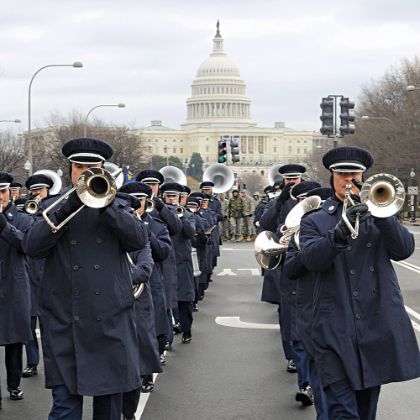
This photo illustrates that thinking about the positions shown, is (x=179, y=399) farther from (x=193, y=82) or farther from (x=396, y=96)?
(x=193, y=82)

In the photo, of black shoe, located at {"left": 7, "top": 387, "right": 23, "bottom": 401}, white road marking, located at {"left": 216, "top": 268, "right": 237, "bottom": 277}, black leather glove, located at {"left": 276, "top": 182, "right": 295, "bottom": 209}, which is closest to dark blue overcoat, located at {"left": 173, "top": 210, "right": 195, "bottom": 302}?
black leather glove, located at {"left": 276, "top": 182, "right": 295, "bottom": 209}

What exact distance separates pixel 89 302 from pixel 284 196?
4.85 meters

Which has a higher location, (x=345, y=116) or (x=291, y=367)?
(x=345, y=116)

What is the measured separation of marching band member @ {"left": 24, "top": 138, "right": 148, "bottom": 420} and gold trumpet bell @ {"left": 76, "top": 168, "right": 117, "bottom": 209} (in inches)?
12.0

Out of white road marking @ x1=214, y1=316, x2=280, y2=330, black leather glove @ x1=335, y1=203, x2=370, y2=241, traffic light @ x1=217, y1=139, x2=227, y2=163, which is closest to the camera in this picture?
black leather glove @ x1=335, y1=203, x2=370, y2=241

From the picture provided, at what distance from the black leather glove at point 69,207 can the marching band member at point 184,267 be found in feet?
21.3

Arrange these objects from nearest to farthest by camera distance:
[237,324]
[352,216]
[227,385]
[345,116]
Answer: [352,216], [227,385], [237,324], [345,116]

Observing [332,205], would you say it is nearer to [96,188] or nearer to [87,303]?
[96,188]

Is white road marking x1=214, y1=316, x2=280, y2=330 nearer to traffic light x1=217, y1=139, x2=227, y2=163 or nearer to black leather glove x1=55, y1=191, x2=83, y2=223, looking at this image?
black leather glove x1=55, y1=191, x2=83, y2=223

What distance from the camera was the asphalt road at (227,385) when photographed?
30.6 ft

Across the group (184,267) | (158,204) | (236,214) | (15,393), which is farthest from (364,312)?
(236,214)

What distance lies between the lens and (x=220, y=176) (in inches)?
1515

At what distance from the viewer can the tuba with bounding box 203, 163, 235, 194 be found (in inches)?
1499

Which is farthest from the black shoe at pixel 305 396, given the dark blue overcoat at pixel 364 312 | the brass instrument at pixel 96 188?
the brass instrument at pixel 96 188
